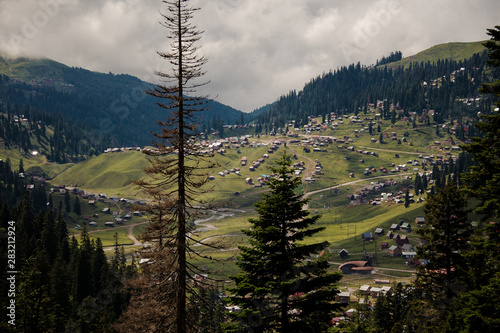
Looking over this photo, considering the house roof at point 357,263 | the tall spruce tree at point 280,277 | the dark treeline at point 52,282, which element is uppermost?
the tall spruce tree at point 280,277

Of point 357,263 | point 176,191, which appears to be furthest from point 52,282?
point 357,263

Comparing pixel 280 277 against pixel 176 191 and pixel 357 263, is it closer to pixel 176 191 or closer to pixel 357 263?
pixel 176 191

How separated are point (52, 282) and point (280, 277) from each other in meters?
77.0

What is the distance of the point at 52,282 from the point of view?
8881cm

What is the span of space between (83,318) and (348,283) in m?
126

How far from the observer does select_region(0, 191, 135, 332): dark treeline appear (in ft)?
206

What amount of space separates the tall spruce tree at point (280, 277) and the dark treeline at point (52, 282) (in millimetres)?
46053

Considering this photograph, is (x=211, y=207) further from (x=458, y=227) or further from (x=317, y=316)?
(x=458, y=227)

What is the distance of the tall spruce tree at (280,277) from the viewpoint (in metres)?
26.9

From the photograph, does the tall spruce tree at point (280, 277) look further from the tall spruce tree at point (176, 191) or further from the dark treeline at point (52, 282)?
the dark treeline at point (52, 282)

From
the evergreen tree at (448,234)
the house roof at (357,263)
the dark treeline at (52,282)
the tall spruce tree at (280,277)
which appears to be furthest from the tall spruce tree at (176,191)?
the house roof at (357,263)

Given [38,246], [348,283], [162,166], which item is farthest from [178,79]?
[348,283]

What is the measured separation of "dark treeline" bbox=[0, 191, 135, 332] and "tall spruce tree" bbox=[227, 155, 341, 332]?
46053mm

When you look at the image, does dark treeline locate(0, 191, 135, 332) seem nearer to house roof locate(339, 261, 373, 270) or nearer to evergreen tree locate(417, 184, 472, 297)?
evergreen tree locate(417, 184, 472, 297)
